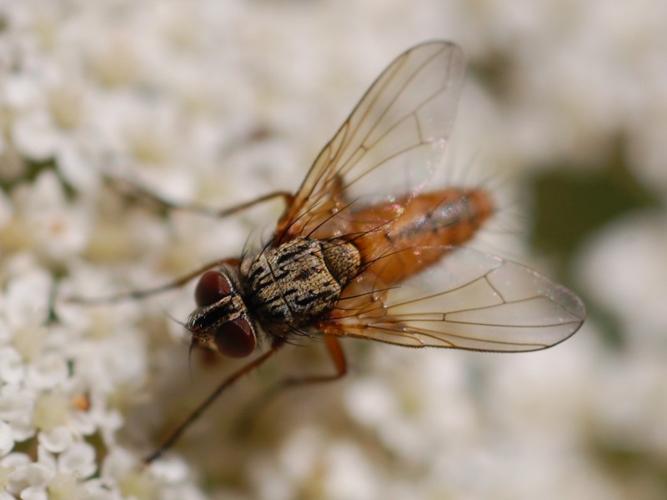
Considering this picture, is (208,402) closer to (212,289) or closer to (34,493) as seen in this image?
(212,289)

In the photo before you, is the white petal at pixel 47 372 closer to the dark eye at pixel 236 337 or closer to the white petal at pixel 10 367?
the white petal at pixel 10 367

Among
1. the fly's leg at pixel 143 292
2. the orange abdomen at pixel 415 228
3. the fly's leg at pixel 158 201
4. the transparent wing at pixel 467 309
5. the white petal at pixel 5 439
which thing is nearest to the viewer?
the white petal at pixel 5 439

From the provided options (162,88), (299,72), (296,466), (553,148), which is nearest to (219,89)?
(162,88)

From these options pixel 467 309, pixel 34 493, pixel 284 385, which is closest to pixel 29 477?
pixel 34 493

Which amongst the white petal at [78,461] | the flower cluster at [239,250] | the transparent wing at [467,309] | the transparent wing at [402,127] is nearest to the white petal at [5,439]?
the flower cluster at [239,250]

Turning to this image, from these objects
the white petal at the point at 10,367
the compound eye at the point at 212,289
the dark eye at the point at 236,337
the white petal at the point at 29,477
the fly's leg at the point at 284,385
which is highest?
the compound eye at the point at 212,289

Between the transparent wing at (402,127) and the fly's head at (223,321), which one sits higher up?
the transparent wing at (402,127)
